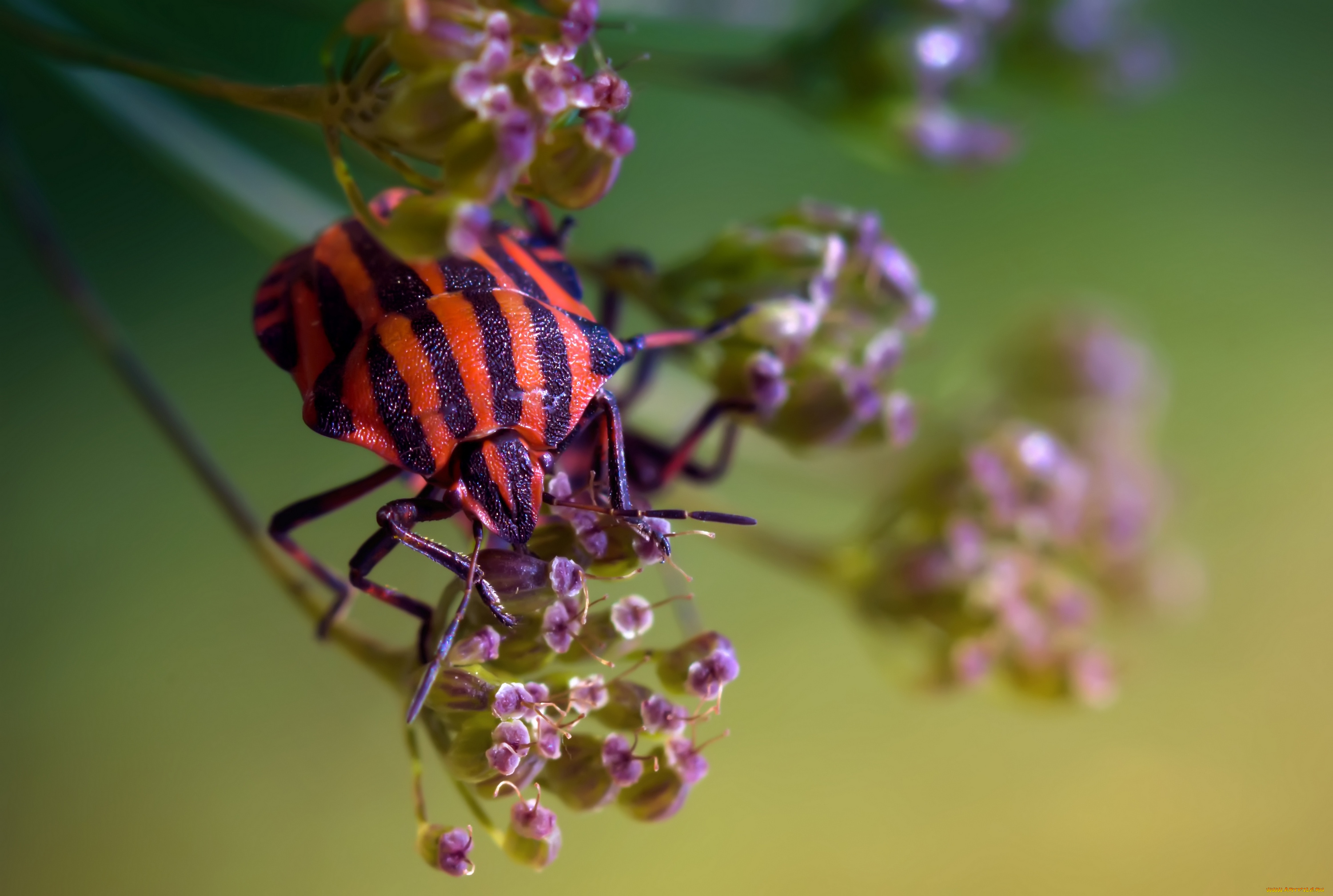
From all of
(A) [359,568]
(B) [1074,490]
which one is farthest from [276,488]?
(B) [1074,490]

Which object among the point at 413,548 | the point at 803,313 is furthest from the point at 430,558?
the point at 803,313

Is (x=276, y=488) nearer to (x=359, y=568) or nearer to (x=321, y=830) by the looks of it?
(x=321, y=830)

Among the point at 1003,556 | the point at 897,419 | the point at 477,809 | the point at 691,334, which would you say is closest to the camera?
the point at 477,809

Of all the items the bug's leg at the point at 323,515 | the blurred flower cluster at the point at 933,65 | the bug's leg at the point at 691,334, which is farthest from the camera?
the blurred flower cluster at the point at 933,65

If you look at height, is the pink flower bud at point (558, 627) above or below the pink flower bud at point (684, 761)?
above

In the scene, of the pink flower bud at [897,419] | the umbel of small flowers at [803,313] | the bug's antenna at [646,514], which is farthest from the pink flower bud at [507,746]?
the pink flower bud at [897,419]

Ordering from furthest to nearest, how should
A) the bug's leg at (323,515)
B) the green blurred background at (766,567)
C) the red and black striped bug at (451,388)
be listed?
the green blurred background at (766,567)
the bug's leg at (323,515)
the red and black striped bug at (451,388)

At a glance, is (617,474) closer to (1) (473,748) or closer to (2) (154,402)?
(1) (473,748)

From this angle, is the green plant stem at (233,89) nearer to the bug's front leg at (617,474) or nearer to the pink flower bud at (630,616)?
the bug's front leg at (617,474)
